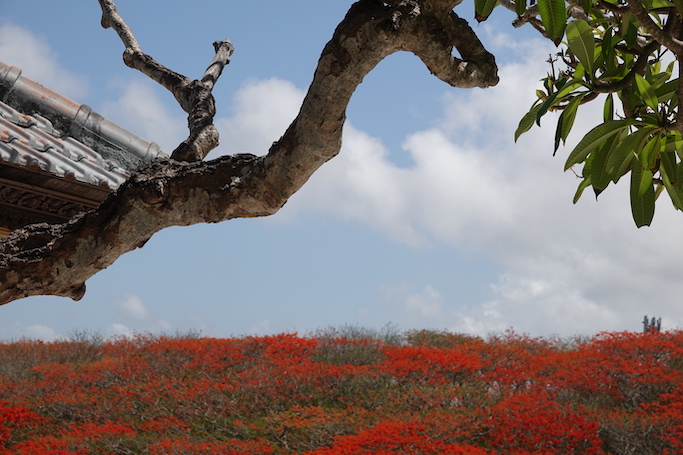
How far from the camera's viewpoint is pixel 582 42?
1489 millimetres

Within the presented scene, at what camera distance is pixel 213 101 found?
272 centimetres

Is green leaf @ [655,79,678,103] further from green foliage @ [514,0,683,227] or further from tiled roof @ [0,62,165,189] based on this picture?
tiled roof @ [0,62,165,189]

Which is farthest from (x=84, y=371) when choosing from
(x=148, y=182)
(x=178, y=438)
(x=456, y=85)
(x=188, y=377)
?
(x=456, y=85)

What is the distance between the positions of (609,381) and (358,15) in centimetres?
616

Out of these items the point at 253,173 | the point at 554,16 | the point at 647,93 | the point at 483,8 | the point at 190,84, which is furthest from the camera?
the point at 190,84

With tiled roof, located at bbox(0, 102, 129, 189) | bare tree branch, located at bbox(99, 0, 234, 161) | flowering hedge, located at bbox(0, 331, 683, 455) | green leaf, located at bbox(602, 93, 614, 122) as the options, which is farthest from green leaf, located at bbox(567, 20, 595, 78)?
flowering hedge, located at bbox(0, 331, 683, 455)

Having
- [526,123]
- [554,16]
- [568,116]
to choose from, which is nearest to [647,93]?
[568,116]

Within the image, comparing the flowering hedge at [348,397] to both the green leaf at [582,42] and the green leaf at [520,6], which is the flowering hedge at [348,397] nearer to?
the green leaf at [582,42]

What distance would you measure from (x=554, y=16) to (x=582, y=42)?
304mm

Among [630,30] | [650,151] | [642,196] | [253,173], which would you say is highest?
[630,30]

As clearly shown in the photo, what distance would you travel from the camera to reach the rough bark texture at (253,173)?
1428 millimetres

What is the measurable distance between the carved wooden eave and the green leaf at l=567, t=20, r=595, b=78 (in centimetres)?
226

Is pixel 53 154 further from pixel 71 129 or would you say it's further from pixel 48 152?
pixel 71 129

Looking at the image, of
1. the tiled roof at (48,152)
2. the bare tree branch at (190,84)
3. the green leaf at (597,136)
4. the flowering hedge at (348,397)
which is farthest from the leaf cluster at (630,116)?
the flowering hedge at (348,397)
